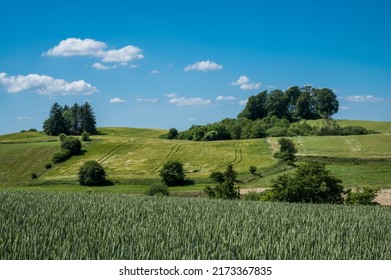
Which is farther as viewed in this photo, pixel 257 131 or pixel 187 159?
pixel 257 131

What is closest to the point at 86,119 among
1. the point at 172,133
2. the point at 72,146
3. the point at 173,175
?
the point at 172,133

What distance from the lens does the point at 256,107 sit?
582 feet

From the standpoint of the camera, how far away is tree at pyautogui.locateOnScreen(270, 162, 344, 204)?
38.4 meters

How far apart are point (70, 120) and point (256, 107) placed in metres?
77.4

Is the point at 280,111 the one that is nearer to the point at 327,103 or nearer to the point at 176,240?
the point at 327,103

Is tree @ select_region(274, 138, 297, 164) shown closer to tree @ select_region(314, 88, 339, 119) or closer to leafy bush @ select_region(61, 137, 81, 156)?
leafy bush @ select_region(61, 137, 81, 156)

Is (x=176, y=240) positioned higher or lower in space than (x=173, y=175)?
higher

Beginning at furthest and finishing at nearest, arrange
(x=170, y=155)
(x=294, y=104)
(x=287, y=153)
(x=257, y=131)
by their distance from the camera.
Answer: (x=294, y=104) < (x=257, y=131) < (x=170, y=155) < (x=287, y=153)

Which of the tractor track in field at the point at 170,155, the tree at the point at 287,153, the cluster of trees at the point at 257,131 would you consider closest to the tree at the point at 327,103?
the cluster of trees at the point at 257,131

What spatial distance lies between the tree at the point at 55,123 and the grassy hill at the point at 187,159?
24337mm

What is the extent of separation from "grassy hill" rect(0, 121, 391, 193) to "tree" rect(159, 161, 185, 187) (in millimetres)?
2505

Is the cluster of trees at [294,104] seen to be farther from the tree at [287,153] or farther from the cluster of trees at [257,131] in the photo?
the tree at [287,153]

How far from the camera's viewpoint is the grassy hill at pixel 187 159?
68812 mm
